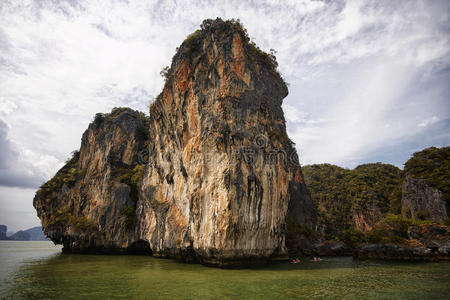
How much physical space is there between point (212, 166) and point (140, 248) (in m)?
18.5

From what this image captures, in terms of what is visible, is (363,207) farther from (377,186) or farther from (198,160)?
(198,160)

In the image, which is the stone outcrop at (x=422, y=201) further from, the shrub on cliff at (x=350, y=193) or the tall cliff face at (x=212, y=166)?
the tall cliff face at (x=212, y=166)

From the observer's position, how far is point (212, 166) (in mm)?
19016

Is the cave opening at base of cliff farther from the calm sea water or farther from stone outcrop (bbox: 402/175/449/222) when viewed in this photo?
stone outcrop (bbox: 402/175/449/222)

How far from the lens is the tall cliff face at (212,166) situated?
59.3 feet

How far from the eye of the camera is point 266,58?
24.3 meters

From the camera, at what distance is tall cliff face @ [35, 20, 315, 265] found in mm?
18062

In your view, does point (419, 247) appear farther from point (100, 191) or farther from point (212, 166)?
point (100, 191)

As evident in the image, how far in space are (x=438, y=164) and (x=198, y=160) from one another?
3571 centimetres

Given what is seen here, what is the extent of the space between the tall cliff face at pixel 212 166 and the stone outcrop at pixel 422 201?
2185 centimetres

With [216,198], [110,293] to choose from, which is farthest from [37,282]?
[216,198]

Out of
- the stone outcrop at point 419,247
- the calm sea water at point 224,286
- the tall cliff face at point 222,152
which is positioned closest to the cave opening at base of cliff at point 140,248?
the tall cliff face at point 222,152

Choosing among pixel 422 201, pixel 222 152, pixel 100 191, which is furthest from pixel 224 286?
pixel 422 201

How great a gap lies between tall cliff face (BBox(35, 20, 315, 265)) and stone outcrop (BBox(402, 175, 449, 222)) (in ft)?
71.7
